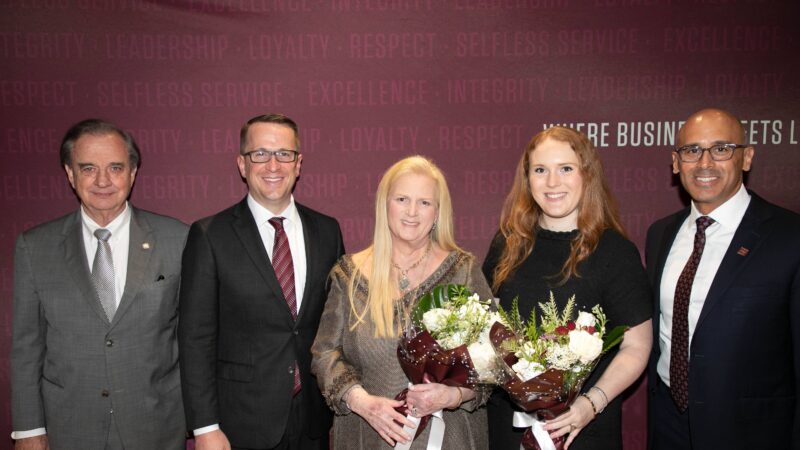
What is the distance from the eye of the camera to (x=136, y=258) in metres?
2.75

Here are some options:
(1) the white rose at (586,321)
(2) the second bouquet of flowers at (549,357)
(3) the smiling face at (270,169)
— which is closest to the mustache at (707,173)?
(2) the second bouquet of flowers at (549,357)

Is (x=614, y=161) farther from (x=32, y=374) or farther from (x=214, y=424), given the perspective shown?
(x=32, y=374)

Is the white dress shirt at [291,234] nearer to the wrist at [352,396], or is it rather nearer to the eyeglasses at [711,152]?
the wrist at [352,396]

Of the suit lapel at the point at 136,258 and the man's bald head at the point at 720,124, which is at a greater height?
the man's bald head at the point at 720,124

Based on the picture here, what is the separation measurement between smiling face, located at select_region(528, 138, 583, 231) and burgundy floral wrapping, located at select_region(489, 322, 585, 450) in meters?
0.66

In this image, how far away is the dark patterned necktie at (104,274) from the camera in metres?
2.72

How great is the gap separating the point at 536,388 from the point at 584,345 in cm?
23

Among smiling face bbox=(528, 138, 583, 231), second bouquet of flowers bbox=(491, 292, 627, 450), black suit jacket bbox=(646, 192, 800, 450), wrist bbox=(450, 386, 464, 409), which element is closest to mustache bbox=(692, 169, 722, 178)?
black suit jacket bbox=(646, 192, 800, 450)

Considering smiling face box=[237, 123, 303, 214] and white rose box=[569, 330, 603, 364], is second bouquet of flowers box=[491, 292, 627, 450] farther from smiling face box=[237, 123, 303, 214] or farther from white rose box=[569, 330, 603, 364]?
smiling face box=[237, 123, 303, 214]

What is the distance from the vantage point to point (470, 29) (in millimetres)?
3500

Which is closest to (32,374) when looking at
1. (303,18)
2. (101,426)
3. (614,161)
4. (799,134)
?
(101,426)

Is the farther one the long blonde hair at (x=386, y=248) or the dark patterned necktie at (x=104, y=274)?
the dark patterned necktie at (x=104, y=274)

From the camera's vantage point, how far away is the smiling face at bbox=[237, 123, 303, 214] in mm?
2738

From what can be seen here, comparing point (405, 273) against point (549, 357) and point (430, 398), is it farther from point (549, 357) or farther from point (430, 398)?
point (549, 357)
